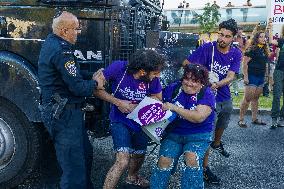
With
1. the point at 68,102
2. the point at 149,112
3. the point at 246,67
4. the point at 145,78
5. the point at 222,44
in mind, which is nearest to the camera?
the point at 68,102

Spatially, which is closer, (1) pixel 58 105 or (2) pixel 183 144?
(1) pixel 58 105

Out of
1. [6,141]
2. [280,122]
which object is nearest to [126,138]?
[6,141]

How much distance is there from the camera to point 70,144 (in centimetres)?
369

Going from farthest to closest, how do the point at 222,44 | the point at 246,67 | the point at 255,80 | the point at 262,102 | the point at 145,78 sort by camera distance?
1. the point at 262,102
2. the point at 255,80
3. the point at 246,67
4. the point at 222,44
5. the point at 145,78

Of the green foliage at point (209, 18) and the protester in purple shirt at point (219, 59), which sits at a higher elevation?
the green foliage at point (209, 18)

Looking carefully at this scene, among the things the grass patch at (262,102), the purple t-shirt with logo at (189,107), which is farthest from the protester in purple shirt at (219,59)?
the grass patch at (262,102)

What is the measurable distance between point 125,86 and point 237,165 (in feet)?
7.57

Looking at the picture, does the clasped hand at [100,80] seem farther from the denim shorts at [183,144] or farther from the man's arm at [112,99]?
the denim shorts at [183,144]

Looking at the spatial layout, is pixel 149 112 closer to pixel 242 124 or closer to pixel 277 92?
pixel 242 124

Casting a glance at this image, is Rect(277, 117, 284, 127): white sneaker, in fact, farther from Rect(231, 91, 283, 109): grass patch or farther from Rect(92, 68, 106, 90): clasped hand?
Rect(92, 68, 106, 90): clasped hand

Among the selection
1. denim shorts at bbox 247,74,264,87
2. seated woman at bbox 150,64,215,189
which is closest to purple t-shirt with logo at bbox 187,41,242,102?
seated woman at bbox 150,64,215,189

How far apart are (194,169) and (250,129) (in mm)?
4425

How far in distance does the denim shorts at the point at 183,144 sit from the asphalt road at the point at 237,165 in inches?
34.5

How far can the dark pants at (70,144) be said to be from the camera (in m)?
3.67
